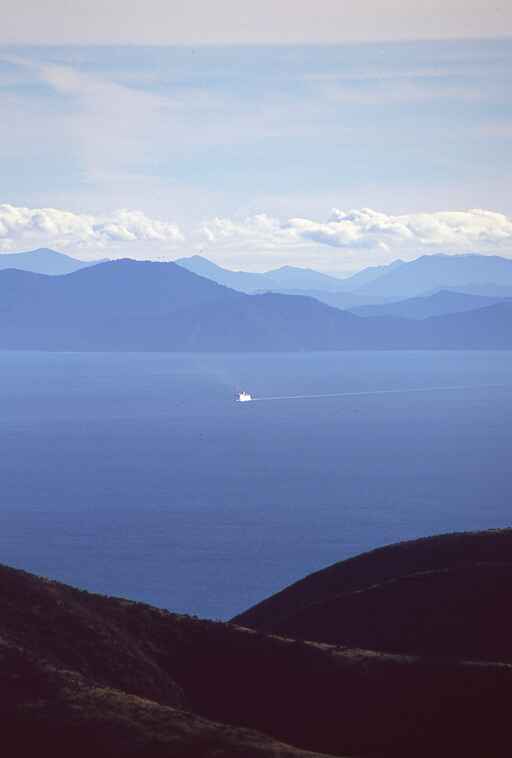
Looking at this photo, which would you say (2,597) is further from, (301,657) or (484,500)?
(484,500)

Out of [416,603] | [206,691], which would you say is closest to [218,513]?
[416,603]

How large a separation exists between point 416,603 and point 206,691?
17.8 meters

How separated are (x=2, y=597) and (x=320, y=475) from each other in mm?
134524

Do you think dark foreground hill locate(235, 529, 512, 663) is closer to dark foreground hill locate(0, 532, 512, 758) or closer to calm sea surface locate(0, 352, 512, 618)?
dark foreground hill locate(0, 532, 512, 758)

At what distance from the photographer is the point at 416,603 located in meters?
58.2

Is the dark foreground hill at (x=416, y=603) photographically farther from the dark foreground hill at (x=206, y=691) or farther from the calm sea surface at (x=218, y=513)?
the calm sea surface at (x=218, y=513)

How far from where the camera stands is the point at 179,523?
140125 mm

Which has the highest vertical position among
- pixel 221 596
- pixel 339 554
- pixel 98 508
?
pixel 98 508

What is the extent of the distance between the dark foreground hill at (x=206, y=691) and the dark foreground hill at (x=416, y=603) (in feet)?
8.48

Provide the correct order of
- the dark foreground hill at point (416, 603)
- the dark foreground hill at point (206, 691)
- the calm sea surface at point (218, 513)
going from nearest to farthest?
the dark foreground hill at point (206, 691) → the dark foreground hill at point (416, 603) → the calm sea surface at point (218, 513)

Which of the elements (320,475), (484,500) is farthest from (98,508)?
(484,500)

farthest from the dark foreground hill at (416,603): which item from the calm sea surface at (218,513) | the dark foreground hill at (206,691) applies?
the calm sea surface at (218,513)

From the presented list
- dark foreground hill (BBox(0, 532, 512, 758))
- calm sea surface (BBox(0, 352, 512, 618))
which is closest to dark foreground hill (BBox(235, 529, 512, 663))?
dark foreground hill (BBox(0, 532, 512, 758))

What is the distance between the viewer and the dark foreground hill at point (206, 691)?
33188 mm
